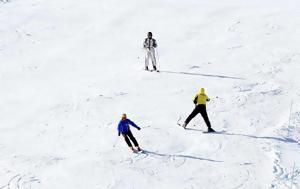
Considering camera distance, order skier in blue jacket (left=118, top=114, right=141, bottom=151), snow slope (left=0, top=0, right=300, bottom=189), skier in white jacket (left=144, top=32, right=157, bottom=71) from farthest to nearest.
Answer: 1. skier in white jacket (left=144, top=32, right=157, bottom=71)
2. skier in blue jacket (left=118, top=114, right=141, bottom=151)
3. snow slope (left=0, top=0, right=300, bottom=189)

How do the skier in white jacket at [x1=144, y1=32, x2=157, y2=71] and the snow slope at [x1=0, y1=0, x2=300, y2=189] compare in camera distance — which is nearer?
the snow slope at [x1=0, y1=0, x2=300, y2=189]

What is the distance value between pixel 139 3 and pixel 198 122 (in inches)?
634

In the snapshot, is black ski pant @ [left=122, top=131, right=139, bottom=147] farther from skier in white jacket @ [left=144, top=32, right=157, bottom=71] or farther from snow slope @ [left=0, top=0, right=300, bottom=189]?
skier in white jacket @ [left=144, top=32, right=157, bottom=71]

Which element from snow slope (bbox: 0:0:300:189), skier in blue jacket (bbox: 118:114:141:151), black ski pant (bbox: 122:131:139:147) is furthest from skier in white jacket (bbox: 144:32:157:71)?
black ski pant (bbox: 122:131:139:147)

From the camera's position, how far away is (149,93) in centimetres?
2155

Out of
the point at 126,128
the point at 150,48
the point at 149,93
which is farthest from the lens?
the point at 150,48

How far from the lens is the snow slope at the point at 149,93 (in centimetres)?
1574

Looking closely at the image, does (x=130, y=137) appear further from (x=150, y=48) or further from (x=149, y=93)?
(x=150, y=48)

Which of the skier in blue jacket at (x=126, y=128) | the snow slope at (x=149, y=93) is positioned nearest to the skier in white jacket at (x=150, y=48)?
the snow slope at (x=149, y=93)

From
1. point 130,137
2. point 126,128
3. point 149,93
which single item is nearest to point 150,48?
point 149,93

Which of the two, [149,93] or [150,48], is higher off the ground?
[150,48]

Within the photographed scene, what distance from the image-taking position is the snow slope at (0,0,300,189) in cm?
1574

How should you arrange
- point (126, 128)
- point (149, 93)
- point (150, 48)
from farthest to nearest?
point (150, 48)
point (149, 93)
point (126, 128)

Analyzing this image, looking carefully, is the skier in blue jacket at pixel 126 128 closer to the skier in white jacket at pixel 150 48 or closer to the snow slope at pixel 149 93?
the snow slope at pixel 149 93
